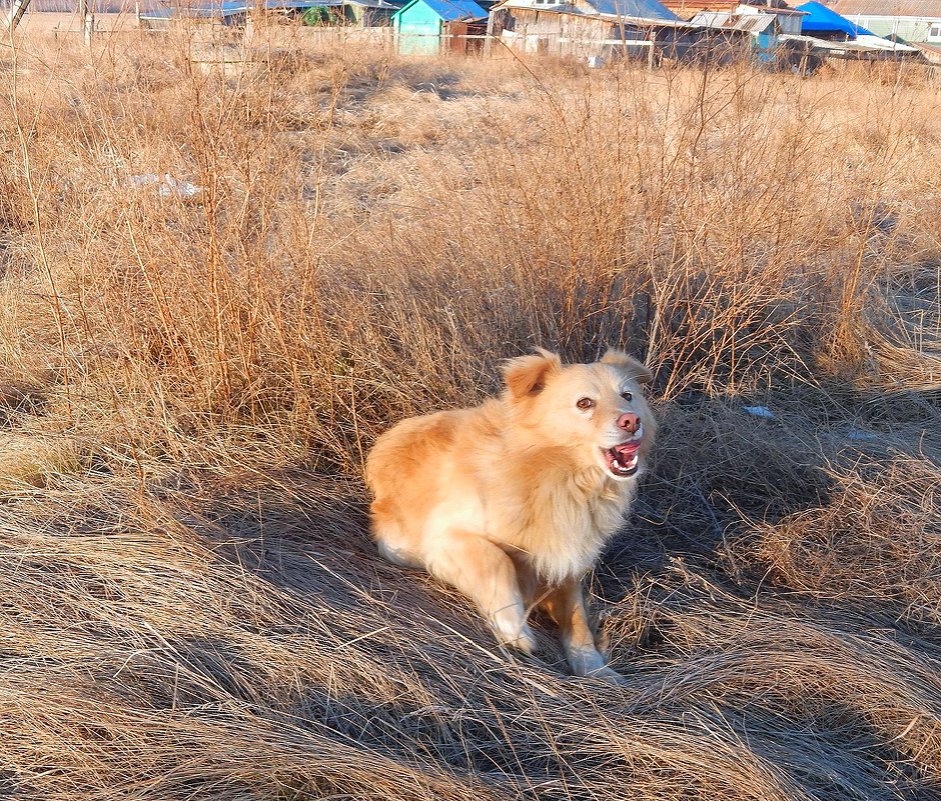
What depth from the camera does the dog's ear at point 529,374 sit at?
3129 millimetres

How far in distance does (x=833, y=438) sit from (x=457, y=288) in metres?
2.00

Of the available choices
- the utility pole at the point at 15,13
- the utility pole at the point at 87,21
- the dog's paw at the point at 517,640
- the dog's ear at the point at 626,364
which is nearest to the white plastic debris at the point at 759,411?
the dog's ear at the point at 626,364

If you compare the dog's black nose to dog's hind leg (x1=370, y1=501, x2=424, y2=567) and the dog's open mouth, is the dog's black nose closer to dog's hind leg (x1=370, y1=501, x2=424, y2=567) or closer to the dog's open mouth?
the dog's open mouth

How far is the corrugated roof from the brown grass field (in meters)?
0.46

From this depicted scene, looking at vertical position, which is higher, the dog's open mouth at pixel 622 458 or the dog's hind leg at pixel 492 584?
the dog's open mouth at pixel 622 458

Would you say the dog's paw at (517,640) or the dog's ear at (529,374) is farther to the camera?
the dog's ear at (529,374)

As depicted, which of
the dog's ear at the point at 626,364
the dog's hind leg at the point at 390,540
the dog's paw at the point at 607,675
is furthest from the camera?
the dog's hind leg at the point at 390,540

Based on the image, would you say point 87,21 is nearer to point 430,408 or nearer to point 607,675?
point 430,408

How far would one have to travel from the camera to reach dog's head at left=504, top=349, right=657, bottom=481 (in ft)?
9.91

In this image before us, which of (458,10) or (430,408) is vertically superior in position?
(458,10)

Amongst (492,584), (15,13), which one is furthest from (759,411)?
(15,13)

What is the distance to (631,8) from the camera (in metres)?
4.73

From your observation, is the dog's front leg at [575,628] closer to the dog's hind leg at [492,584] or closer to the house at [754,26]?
the dog's hind leg at [492,584]

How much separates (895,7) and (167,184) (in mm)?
4844
